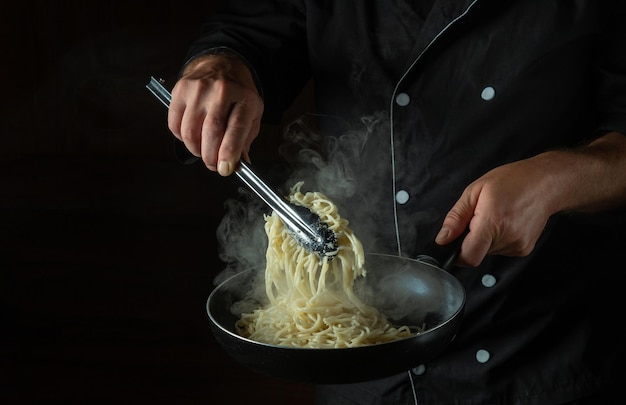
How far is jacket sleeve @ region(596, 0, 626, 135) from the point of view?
169cm

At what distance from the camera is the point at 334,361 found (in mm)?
Result: 1275

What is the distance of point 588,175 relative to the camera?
162cm

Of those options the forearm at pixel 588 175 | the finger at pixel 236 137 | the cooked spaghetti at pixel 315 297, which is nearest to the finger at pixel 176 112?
the finger at pixel 236 137

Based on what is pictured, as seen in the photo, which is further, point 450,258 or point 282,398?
point 282,398

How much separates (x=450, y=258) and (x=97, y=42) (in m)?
1.99

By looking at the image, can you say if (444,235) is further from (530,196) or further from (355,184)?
(355,184)

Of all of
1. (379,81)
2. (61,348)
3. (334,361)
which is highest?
(379,81)

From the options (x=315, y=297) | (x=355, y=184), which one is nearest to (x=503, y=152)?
(x=355, y=184)

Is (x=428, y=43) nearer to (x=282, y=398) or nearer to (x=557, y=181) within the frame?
(x=557, y=181)

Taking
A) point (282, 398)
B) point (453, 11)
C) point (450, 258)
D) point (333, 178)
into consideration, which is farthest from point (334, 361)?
point (282, 398)

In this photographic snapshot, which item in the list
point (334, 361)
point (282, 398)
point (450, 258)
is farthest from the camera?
point (282, 398)

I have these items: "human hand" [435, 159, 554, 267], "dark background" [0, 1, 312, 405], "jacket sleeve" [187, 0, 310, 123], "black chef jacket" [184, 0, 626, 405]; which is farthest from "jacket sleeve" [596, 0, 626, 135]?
"dark background" [0, 1, 312, 405]

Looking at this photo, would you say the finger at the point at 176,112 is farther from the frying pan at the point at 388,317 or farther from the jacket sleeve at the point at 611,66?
the jacket sleeve at the point at 611,66

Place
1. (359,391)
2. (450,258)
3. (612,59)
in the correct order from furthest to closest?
(359,391)
(612,59)
(450,258)
